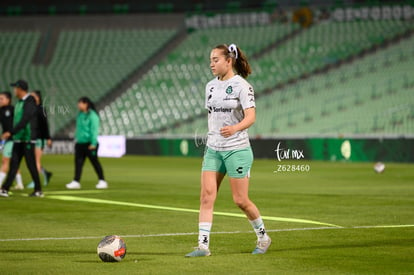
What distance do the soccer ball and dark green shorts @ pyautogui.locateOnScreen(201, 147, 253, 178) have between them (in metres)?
1.24

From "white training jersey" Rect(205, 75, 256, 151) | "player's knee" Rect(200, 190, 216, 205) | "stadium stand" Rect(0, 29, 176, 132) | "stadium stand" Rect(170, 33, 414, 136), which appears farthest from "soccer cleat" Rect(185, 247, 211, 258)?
"stadium stand" Rect(0, 29, 176, 132)

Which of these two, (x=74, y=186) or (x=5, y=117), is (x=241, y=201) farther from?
(x=74, y=186)

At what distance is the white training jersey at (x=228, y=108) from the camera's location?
33.6 feet

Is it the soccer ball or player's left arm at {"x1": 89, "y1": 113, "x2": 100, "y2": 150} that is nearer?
the soccer ball

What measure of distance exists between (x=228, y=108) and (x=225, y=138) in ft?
1.07

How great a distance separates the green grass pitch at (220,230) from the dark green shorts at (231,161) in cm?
92

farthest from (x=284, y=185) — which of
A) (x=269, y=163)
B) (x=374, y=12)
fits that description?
(x=374, y=12)

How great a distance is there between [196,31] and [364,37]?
1091 centimetres

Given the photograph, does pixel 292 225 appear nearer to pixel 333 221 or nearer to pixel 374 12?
pixel 333 221

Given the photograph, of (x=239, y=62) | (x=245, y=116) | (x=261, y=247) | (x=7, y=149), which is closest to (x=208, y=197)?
(x=261, y=247)

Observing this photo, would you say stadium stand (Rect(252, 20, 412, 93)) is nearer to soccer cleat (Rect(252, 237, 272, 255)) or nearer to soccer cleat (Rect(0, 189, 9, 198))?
soccer cleat (Rect(0, 189, 9, 198))

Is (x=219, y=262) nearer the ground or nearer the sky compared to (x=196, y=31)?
nearer the ground

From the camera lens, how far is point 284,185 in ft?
77.7

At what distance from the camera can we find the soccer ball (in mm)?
9805
